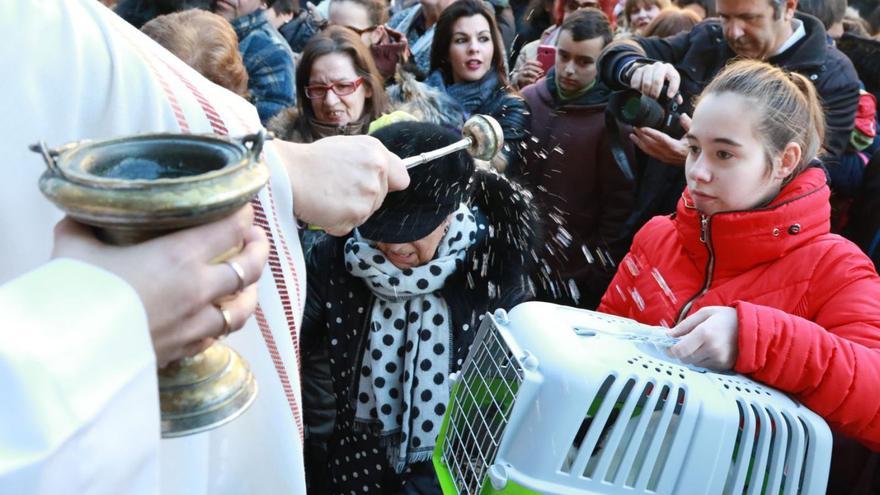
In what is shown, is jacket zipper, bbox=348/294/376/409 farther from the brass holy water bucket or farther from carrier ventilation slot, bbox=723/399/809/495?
the brass holy water bucket

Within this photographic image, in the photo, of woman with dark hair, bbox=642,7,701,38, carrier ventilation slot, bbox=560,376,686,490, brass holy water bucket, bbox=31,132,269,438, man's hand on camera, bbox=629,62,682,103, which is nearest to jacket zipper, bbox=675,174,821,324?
carrier ventilation slot, bbox=560,376,686,490

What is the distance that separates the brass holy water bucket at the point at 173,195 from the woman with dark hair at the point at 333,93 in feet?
7.08

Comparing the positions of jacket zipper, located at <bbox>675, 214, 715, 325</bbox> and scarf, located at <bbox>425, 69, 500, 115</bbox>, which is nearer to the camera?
jacket zipper, located at <bbox>675, 214, 715, 325</bbox>

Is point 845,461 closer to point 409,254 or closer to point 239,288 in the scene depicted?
point 409,254

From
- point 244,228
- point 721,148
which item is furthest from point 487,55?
point 244,228

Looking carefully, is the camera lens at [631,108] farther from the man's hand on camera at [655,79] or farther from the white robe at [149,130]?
the white robe at [149,130]

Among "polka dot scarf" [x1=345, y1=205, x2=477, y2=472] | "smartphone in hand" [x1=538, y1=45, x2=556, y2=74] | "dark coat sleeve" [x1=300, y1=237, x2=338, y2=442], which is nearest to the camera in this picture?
"polka dot scarf" [x1=345, y1=205, x2=477, y2=472]

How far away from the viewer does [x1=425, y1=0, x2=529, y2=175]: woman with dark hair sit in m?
3.51

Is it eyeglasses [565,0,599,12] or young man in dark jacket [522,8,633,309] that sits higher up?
eyeglasses [565,0,599,12]

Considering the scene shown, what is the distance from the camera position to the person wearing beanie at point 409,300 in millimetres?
2043

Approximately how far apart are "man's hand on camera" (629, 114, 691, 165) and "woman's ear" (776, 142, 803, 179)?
0.73m

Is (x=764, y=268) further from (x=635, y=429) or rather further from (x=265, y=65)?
(x=265, y=65)

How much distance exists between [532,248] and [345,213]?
3.60 ft

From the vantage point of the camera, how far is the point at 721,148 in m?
1.85
